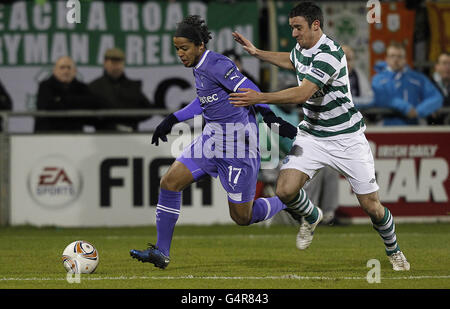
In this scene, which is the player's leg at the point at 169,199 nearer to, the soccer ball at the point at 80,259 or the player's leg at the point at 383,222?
the soccer ball at the point at 80,259

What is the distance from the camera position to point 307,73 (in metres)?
7.59

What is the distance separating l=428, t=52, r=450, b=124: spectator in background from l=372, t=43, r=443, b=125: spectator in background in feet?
0.83

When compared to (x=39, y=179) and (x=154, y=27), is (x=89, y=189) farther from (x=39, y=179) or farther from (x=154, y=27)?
(x=154, y=27)

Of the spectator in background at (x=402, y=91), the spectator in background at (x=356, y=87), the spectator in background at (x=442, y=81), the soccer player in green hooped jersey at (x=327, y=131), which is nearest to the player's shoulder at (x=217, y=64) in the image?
the soccer player in green hooped jersey at (x=327, y=131)

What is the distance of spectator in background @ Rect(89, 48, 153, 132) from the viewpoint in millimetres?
12227

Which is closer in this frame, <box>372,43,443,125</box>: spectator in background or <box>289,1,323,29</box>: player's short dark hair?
<box>289,1,323,29</box>: player's short dark hair

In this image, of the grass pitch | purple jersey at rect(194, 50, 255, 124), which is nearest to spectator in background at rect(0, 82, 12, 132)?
the grass pitch

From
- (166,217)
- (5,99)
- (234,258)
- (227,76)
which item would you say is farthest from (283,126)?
(5,99)

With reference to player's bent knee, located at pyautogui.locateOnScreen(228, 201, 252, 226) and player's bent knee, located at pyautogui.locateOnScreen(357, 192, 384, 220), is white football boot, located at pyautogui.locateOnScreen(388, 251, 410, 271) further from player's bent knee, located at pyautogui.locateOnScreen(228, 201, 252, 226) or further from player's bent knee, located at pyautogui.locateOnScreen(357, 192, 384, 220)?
player's bent knee, located at pyautogui.locateOnScreen(228, 201, 252, 226)

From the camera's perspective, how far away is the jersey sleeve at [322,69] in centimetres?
755

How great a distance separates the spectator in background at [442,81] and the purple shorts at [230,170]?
4.96m

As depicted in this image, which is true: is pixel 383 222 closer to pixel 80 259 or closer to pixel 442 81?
pixel 80 259

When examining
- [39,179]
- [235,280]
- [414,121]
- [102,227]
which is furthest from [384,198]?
[235,280]

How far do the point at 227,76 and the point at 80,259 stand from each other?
6.26 ft
